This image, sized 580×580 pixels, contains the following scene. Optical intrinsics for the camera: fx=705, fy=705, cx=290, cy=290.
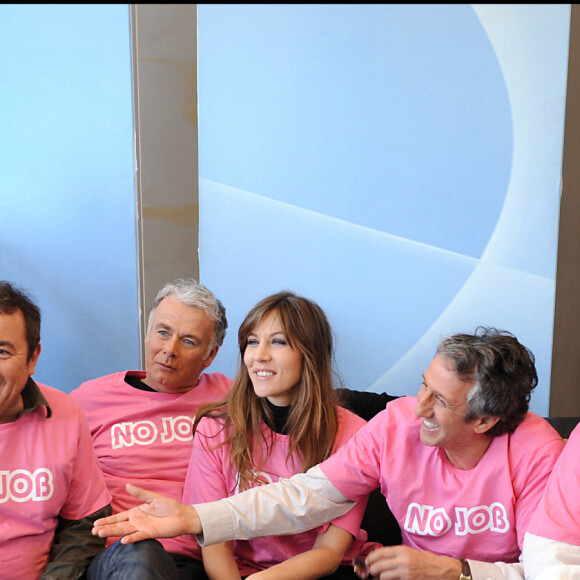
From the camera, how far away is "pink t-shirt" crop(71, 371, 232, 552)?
2.19 m

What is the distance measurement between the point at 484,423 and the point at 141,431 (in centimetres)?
109

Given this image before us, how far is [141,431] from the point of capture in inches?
89.1

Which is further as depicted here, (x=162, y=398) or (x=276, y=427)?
(x=162, y=398)

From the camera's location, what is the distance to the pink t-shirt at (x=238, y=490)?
78.0 inches

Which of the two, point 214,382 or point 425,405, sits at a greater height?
point 425,405

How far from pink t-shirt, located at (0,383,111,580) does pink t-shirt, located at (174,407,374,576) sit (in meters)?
0.28

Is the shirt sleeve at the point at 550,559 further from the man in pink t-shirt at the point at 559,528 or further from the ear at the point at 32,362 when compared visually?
the ear at the point at 32,362

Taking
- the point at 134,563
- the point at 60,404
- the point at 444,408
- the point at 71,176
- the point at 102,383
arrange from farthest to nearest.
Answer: the point at 71,176 < the point at 102,383 < the point at 60,404 < the point at 444,408 < the point at 134,563

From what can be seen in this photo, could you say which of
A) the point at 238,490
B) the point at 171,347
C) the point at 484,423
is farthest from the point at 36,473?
the point at 484,423

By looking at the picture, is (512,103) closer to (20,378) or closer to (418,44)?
(418,44)

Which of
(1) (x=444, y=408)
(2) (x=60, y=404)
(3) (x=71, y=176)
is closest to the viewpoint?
(1) (x=444, y=408)

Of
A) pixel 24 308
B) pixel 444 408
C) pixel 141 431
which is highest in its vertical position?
pixel 24 308

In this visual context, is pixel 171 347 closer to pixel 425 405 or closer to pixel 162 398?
pixel 162 398

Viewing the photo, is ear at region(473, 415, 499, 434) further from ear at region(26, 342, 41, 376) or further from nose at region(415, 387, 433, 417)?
ear at region(26, 342, 41, 376)
